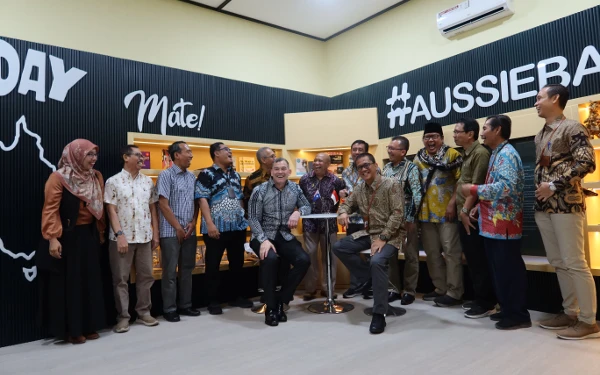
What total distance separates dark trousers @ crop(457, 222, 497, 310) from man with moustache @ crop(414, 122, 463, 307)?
0.17 m

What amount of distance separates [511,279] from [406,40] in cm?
400

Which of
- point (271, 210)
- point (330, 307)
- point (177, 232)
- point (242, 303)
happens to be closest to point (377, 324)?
point (330, 307)

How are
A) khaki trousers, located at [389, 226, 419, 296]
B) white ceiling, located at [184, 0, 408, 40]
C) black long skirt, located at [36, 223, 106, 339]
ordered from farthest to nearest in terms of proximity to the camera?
white ceiling, located at [184, 0, 408, 40]
khaki trousers, located at [389, 226, 419, 296]
black long skirt, located at [36, 223, 106, 339]

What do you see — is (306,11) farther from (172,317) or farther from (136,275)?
(172,317)

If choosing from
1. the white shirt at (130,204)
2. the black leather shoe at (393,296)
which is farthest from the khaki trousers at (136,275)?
the black leather shoe at (393,296)

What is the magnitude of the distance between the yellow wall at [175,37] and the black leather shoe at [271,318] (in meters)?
3.69

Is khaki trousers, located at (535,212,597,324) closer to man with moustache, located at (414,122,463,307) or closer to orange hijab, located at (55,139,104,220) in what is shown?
man with moustache, located at (414,122,463,307)

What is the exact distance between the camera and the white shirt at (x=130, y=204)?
147 inches

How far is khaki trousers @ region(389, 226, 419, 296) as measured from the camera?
4.33 metres

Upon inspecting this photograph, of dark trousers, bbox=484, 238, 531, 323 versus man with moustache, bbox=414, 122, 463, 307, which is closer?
dark trousers, bbox=484, 238, 531, 323

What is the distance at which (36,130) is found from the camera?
3.67 metres

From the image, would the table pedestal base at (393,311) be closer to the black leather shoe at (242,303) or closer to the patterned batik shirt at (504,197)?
the patterned batik shirt at (504,197)

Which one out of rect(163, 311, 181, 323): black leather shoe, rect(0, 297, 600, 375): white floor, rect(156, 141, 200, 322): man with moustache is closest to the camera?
rect(0, 297, 600, 375): white floor

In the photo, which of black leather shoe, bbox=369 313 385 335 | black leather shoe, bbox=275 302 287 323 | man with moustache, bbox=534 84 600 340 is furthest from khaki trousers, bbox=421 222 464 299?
black leather shoe, bbox=275 302 287 323
